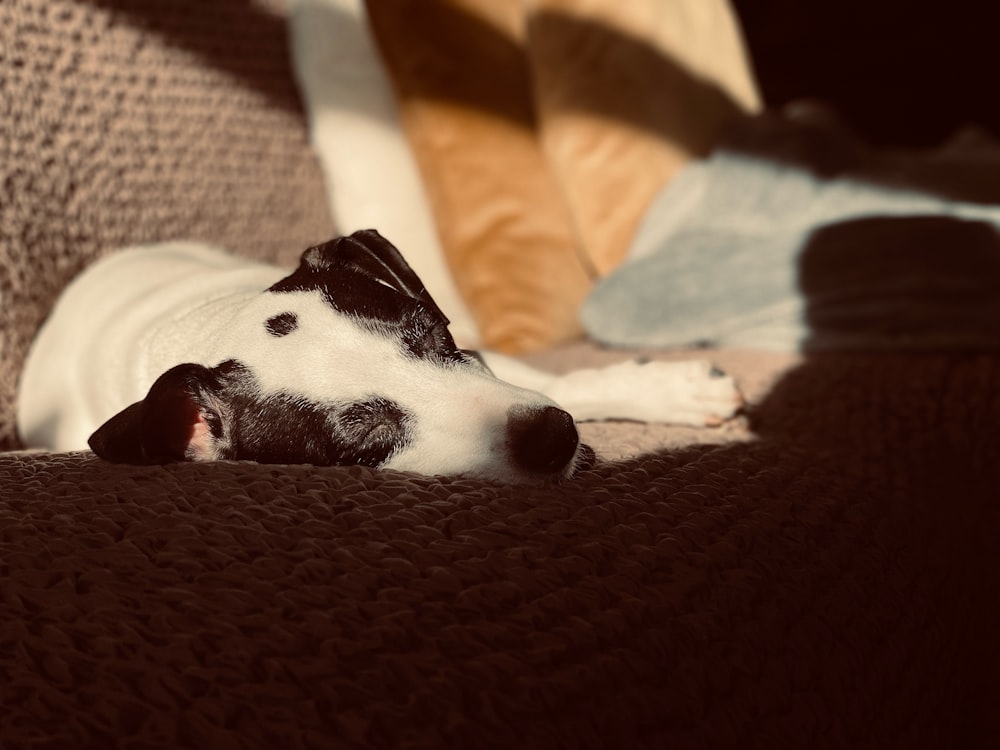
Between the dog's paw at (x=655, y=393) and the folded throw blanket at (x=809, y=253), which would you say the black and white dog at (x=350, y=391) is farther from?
the folded throw blanket at (x=809, y=253)

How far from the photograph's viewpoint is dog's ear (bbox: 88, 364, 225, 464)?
43.4 inches

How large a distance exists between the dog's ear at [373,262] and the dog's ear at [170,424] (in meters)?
0.26

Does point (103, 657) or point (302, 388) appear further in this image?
point (302, 388)

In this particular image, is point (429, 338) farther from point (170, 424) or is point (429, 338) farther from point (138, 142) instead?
point (138, 142)

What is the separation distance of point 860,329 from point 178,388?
1296 mm

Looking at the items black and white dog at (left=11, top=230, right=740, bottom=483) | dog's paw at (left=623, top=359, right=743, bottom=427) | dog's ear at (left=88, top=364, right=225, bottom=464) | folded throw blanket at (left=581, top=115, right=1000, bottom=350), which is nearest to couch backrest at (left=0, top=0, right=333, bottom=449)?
black and white dog at (left=11, top=230, right=740, bottom=483)

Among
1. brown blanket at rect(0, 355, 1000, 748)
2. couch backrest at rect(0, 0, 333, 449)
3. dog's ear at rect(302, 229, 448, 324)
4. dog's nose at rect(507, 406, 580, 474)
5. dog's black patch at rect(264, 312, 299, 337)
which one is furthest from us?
couch backrest at rect(0, 0, 333, 449)

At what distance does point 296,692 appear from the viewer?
2.28 ft

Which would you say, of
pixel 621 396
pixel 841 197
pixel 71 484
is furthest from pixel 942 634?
pixel 841 197

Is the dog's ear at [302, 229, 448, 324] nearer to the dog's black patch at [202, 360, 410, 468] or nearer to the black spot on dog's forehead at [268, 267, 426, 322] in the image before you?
the black spot on dog's forehead at [268, 267, 426, 322]

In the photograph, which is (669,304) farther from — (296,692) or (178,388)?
(296,692)

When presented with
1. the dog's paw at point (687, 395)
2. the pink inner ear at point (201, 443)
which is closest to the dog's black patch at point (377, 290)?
the pink inner ear at point (201, 443)

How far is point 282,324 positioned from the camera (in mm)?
1201

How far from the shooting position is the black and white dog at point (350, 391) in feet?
3.66
